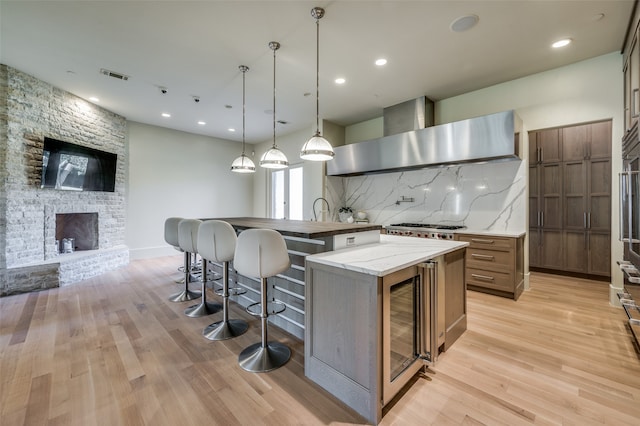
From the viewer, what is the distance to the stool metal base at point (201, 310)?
296 centimetres

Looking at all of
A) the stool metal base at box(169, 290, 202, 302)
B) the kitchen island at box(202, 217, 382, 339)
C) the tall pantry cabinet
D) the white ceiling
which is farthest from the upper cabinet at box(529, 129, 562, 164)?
the stool metal base at box(169, 290, 202, 302)

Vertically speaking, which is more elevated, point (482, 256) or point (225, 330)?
point (482, 256)

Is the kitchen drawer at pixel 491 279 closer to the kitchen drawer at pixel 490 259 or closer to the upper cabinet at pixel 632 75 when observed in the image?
the kitchen drawer at pixel 490 259

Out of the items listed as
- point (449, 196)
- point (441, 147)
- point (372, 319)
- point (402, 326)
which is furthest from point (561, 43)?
point (372, 319)

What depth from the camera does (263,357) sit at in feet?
6.82

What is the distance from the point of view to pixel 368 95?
4.28 m

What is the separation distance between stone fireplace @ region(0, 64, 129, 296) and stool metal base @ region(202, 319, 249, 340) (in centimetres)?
314

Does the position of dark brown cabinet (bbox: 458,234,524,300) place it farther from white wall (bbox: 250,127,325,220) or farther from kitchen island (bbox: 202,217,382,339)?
white wall (bbox: 250,127,325,220)

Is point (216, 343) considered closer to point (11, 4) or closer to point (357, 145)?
point (11, 4)

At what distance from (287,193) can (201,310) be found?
13.4 feet

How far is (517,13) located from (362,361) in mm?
3208

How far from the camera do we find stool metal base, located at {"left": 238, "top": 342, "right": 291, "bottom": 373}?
2006mm

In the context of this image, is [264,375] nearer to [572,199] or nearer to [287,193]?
[287,193]

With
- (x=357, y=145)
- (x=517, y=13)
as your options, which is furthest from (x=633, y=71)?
(x=357, y=145)
